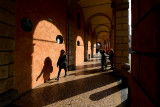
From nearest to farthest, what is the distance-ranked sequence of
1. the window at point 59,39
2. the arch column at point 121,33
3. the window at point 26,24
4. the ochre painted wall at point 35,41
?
the ochre painted wall at point 35,41 → the window at point 26,24 → the arch column at point 121,33 → the window at point 59,39

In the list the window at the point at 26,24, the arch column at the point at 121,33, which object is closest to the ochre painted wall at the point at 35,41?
the window at the point at 26,24

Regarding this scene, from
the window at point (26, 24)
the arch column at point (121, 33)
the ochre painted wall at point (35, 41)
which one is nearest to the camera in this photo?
the ochre painted wall at point (35, 41)

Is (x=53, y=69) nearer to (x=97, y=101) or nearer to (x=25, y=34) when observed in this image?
(x=25, y=34)

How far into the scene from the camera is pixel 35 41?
397cm

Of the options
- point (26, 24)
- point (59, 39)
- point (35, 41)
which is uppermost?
point (26, 24)

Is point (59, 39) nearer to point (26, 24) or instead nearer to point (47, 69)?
point (47, 69)

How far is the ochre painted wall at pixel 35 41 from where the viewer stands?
3.27 m

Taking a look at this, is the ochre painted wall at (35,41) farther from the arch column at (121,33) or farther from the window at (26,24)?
the arch column at (121,33)

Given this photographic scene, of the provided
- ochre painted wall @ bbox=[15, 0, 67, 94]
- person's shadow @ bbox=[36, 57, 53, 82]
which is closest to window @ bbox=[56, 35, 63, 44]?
ochre painted wall @ bbox=[15, 0, 67, 94]

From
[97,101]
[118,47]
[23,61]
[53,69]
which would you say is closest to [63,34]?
[53,69]

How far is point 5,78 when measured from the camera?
2.69 meters

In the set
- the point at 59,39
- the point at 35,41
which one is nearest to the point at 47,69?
the point at 35,41

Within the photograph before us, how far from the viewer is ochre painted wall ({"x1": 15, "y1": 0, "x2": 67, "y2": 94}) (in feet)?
10.7

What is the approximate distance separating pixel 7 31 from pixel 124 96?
186 inches
